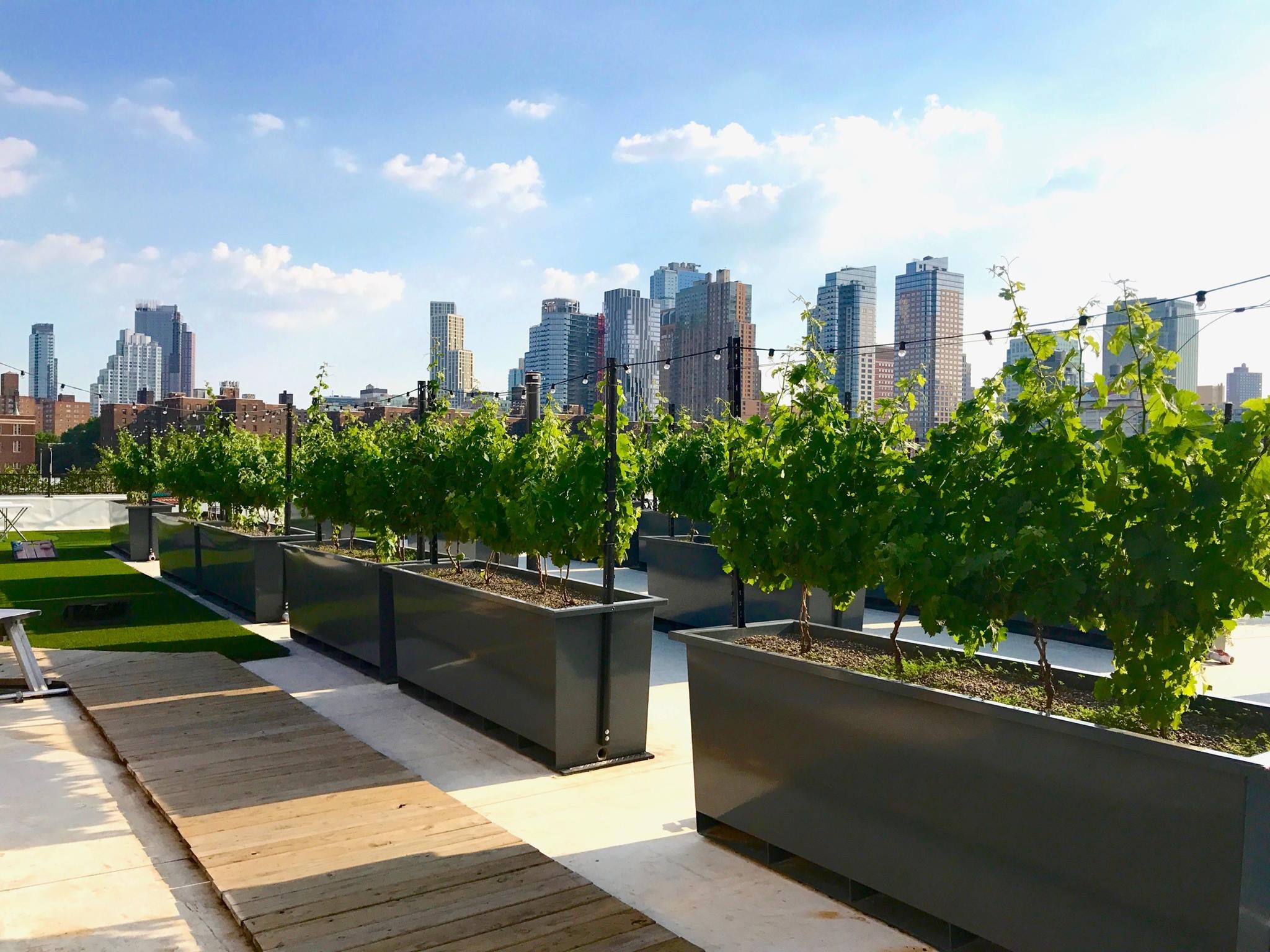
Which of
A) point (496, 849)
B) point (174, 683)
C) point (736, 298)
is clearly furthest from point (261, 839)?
point (736, 298)

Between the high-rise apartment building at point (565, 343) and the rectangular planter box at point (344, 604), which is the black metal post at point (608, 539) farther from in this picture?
the high-rise apartment building at point (565, 343)

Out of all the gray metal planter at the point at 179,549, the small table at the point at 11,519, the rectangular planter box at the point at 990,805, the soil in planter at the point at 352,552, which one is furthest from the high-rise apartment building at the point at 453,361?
the small table at the point at 11,519

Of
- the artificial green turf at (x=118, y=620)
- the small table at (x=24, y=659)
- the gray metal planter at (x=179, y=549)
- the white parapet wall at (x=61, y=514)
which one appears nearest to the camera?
the small table at (x=24, y=659)

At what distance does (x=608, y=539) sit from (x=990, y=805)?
3.11m

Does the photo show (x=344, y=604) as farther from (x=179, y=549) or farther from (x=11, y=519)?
(x=11, y=519)

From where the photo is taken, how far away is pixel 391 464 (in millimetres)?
8594

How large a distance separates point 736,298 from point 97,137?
54.1 ft

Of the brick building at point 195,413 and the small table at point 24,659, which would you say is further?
the brick building at point 195,413

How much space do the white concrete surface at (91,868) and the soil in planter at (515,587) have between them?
90.2 inches

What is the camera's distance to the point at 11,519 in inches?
885

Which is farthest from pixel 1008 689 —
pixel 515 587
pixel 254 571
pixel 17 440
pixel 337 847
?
pixel 17 440

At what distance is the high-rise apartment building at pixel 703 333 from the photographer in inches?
883

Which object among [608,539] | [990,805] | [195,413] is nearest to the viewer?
[990,805]

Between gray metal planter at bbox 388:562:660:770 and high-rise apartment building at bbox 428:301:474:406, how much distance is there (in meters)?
2.97
